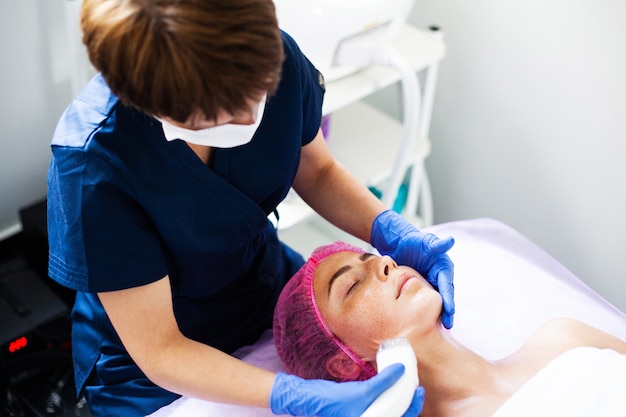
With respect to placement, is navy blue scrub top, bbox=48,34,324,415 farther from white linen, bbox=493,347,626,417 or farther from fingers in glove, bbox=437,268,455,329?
white linen, bbox=493,347,626,417

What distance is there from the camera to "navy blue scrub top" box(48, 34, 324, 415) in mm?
1123

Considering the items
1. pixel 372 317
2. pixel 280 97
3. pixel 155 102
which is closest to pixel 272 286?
pixel 372 317

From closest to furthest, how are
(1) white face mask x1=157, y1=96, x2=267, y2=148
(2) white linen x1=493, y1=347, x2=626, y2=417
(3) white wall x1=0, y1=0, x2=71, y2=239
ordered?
(1) white face mask x1=157, y1=96, x2=267, y2=148
(2) white linen x1=493, y1=347, x2=626, y2=417
(3) white wall x1=0, y1=0, x2=71, y2=239

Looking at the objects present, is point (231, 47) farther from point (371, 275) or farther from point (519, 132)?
point (519, 132)

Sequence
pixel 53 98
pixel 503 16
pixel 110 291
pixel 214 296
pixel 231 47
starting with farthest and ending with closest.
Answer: pixel 503 16 → pixel 53 98 → pixel 214 296 → pixel 110 291 → pixel 231 47

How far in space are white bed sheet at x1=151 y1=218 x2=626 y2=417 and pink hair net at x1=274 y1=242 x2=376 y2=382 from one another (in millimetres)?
103

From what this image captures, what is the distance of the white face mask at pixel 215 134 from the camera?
1.06m

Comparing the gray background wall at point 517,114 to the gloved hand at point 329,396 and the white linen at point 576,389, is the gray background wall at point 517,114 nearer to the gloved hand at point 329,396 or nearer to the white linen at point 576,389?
the white linen at point 576,389

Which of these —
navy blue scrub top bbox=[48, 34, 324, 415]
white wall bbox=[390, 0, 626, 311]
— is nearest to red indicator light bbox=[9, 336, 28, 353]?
navy blue scrub top bbox=[48, 34, 324, 415]

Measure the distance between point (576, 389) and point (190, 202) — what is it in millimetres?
752

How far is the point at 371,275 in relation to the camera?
4.74 ft

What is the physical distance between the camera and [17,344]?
5.50ft

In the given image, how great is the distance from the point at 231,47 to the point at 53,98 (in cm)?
110

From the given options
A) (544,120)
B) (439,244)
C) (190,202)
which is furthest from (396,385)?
(544,120)
